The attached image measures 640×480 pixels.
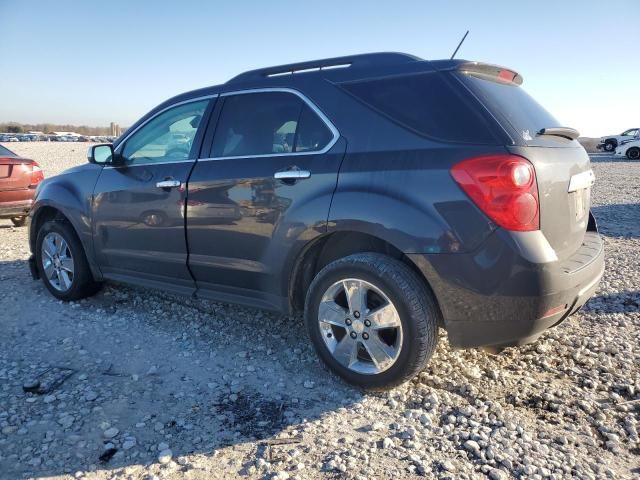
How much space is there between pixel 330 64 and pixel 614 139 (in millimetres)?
36666

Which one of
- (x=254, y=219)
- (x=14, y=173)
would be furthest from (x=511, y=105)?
(x=14, y=173)

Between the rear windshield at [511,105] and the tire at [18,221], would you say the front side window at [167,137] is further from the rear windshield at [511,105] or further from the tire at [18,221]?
the tire at [18,221]

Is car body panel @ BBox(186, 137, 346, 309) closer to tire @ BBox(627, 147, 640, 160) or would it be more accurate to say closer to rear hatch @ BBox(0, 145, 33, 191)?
rear hatch @ BBox(0, 145, 33, 191)

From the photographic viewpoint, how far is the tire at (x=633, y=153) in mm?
26125

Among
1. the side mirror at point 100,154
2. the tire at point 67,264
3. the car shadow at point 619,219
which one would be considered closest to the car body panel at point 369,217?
the side mirror at point 100,154

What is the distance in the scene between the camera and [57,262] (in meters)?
4.82

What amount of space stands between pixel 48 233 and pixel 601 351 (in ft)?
16.1

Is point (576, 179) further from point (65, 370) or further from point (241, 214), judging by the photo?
point (65, 370)

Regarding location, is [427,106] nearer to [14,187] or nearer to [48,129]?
[14,187]

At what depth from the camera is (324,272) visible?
10.2ft

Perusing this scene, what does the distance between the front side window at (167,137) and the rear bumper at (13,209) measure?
14.9ft

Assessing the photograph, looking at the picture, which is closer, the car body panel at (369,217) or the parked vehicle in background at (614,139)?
the car body panel at (369,217)

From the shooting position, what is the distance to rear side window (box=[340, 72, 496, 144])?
106 inches

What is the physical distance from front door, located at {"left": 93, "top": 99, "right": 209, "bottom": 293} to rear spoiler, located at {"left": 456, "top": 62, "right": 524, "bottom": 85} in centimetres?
198
